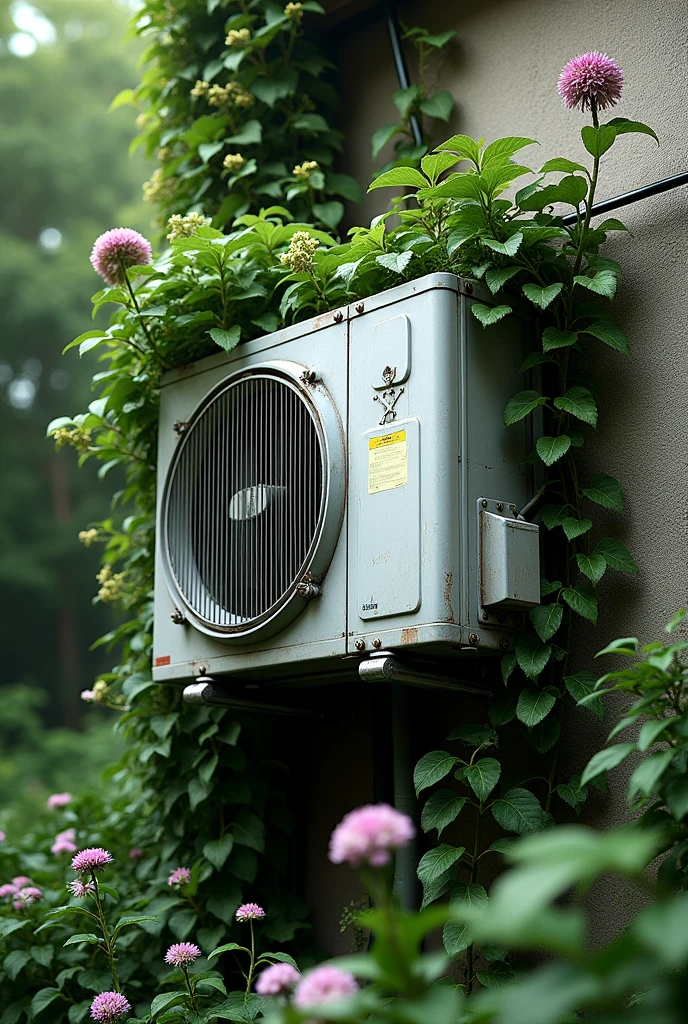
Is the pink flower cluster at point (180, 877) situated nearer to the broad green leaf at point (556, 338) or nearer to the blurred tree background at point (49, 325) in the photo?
the broad green leaf at point (556, 338)

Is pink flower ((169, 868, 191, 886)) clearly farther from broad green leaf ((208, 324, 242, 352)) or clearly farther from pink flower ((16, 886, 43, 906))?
broad green leaf ((208, 324, 242, 352))

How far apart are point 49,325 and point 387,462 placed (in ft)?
29.1

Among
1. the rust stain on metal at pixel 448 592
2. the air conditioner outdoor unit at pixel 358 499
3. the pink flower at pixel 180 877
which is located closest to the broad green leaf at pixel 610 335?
the air conditioner outdoor unit at pixel 358 499

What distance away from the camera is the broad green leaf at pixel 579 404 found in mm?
1858

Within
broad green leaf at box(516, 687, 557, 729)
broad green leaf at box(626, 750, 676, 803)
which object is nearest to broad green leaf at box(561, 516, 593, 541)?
broad green leaf at box(516, 687, 557, 729)

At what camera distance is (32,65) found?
408 inches

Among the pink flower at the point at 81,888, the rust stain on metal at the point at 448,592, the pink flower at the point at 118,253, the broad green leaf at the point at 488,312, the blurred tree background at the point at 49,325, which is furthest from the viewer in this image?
the blurred tree background at the point at 49,325

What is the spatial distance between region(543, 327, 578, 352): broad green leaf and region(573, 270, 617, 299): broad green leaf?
0.09m

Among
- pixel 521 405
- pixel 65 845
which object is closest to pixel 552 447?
pixel 521 405

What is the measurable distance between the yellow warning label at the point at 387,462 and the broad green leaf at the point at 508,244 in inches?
13.9

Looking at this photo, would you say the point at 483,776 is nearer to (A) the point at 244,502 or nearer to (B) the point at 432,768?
(B) the point at 432,768

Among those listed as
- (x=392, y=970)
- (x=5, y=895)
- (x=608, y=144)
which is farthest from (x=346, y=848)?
(x=5, y=895)

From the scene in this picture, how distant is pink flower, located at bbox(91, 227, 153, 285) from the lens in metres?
2.28

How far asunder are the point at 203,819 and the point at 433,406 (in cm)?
113
